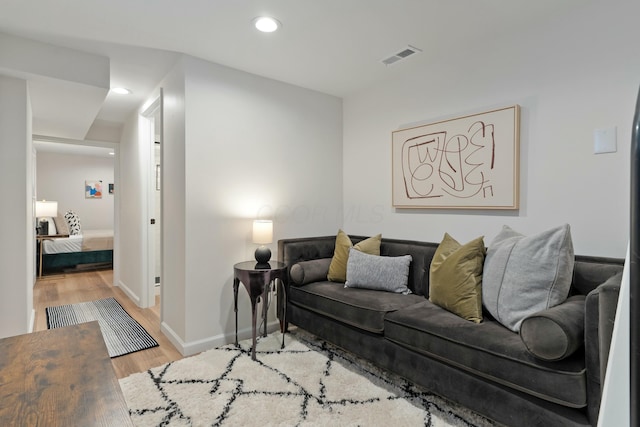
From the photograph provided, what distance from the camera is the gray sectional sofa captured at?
4.55 feet

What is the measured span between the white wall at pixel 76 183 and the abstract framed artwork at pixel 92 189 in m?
0.06

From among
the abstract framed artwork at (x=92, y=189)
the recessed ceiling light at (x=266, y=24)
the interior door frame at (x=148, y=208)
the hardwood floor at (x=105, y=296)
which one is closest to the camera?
the recessed ceiling light at (x=266, y=24)

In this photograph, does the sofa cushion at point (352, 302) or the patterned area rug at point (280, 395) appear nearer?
the patterned area rug at point (280, 395)

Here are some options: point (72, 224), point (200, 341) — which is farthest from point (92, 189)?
point (200, 341)

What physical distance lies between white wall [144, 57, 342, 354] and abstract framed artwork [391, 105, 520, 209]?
3.19ft

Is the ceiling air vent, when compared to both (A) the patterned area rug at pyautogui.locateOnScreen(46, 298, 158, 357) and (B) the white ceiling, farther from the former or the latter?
(A) the patterned area rug at pyautogui.locateOnScreen(46, 298, 158, 357)

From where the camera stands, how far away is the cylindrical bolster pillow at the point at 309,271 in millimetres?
2867

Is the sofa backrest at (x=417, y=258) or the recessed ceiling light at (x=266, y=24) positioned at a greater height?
the recessed ceiling light at (x=266, y=24)

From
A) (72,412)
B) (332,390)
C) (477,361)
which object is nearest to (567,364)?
(477,361)

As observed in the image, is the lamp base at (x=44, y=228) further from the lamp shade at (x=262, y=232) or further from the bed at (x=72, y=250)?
the lamp shade at (x=262, y=232)

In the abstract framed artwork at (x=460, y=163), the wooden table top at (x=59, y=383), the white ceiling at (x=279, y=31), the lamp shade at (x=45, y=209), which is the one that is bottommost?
the wooden table top at (x=59, y=383)

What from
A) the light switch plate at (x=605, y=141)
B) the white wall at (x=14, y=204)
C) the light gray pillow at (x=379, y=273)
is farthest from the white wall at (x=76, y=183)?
the light switch plate at (x=605, y=141)

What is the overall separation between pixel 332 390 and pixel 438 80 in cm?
244

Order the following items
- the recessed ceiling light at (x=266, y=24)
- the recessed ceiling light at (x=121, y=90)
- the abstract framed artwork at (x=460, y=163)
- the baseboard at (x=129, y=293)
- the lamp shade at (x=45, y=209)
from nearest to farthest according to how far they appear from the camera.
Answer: the recessed ceiling light at (x=266, y=24) < the abstract framed artwork at (x=460, y=163) < the recessed ceiling light at (x=121, y=90) < the baseboard at (x=129, y=293) < the lamp shade at (x=45, y=209)
